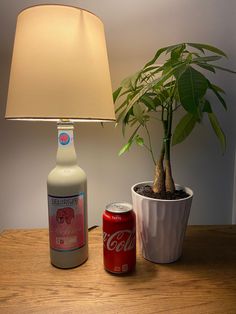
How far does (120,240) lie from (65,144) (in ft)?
0.92

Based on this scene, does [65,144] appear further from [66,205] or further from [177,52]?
[177,52]

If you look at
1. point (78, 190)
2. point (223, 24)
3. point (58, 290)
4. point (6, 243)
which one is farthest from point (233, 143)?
point (6, 243)

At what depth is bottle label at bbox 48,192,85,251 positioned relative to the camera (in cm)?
56

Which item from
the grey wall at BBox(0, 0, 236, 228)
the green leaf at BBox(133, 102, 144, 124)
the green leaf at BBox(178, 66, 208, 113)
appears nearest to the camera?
the green leaf at BBox(178, 66, 208, 113)

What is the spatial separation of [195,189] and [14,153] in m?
0.75

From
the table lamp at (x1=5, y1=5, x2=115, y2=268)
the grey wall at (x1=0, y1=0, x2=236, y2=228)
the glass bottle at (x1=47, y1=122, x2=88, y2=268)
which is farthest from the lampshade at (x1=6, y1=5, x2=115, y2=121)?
the grey wall at (x1=0, y1=0, x2=236, y2=228)

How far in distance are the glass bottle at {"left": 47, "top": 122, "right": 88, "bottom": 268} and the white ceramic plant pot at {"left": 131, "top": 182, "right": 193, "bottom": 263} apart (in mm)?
160

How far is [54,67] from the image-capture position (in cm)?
46

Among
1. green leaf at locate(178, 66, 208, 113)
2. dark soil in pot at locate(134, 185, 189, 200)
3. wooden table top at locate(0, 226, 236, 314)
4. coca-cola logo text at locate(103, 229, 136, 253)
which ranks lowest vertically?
wooden table top at locate(0, 226, 236, 314)

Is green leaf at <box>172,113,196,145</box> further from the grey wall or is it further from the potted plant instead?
the grey wall

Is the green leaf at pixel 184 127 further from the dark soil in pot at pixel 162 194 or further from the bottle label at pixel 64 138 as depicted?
the bottle label at pixel 64 138

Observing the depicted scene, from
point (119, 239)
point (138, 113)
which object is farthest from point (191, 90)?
point (119, 239)

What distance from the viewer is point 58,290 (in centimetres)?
52

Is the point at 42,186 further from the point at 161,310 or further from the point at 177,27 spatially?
the point at 177,27
